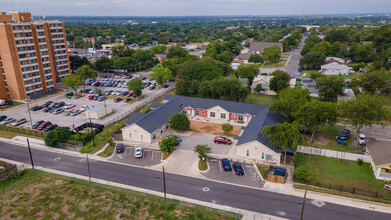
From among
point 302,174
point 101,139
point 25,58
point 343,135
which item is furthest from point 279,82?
point 25,58

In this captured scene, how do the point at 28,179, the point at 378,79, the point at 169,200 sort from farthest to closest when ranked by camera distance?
1. the point at 378,79
2. the point at 28,179
3. the point at 169,200

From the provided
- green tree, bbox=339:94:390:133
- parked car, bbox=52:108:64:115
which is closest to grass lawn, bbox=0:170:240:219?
parked car, bbox=52:108:64:115

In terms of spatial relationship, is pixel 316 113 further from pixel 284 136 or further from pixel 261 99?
pixel 261 99

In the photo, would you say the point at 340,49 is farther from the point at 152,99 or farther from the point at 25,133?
the point at 25,133

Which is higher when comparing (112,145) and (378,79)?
(378,79)

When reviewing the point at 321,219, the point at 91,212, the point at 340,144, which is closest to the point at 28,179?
the point at 91,212

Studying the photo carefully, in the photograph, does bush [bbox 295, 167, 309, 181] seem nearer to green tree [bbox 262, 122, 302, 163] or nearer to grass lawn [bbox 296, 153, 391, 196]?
grass lawn [bbox 296, 153, 391, 196]

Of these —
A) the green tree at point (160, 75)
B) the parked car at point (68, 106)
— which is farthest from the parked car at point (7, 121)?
the green tree at point (160, 75)
